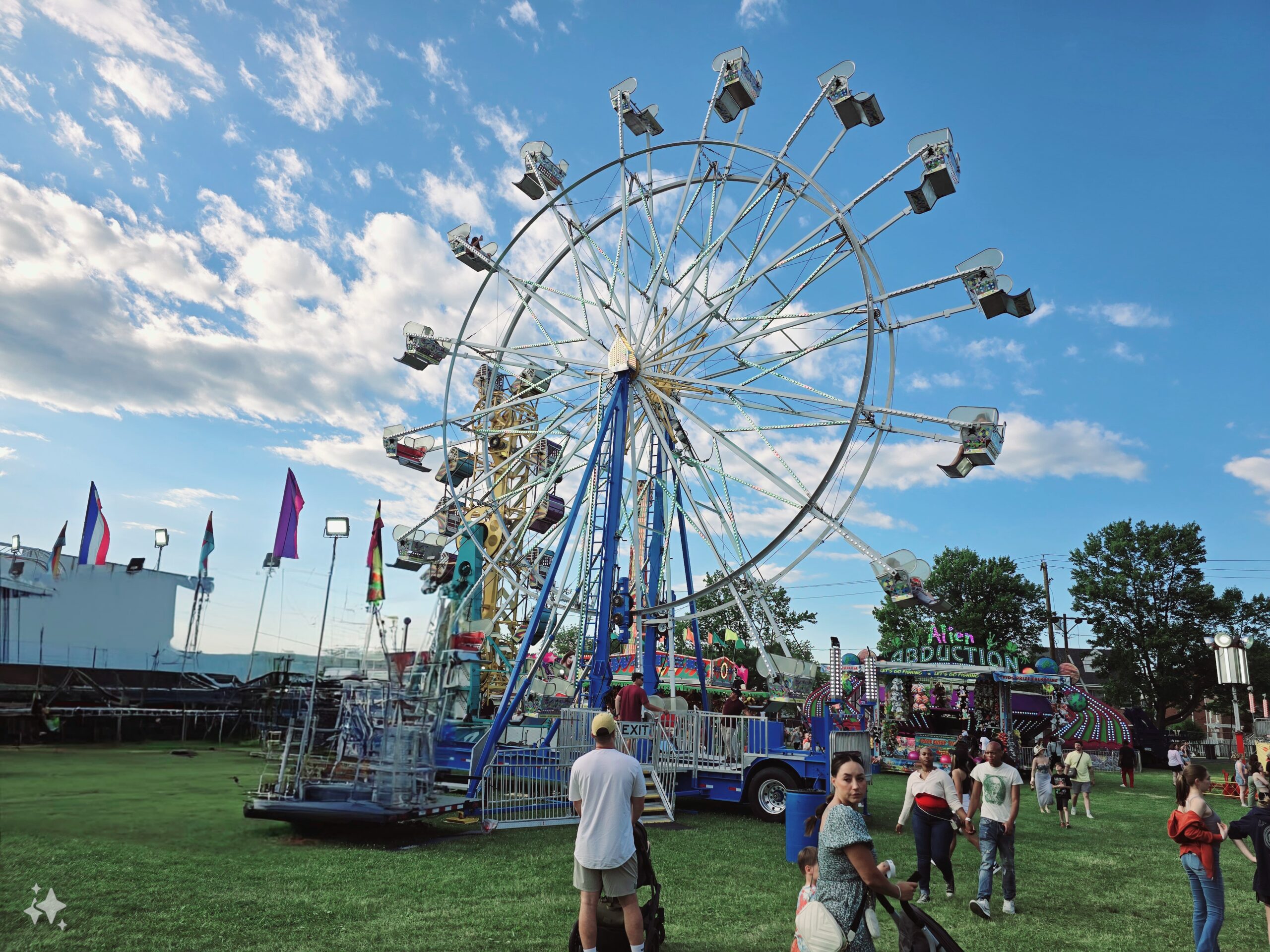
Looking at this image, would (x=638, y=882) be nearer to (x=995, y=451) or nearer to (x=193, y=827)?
(x=193, y=827)

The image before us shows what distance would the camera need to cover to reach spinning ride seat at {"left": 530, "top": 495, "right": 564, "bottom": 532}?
73.7ft

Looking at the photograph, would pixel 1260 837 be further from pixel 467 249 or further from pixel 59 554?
pixel 59 554

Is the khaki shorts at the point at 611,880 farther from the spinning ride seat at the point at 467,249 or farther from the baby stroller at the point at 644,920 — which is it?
the spinning ride seat at the point at 467,249

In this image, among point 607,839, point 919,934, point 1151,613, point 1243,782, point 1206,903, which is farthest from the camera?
point 1151,613

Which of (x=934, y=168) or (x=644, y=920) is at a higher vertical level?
(x=934, y=168)

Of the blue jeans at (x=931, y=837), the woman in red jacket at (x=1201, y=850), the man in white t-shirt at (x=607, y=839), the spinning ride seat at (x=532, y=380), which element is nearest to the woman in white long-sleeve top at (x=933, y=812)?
the blue jeans at (x=931, y=837)

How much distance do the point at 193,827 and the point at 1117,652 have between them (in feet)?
156

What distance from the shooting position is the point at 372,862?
831cm

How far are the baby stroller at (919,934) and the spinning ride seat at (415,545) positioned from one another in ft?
58.7

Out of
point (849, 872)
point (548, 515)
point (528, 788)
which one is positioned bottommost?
point (528, 788)

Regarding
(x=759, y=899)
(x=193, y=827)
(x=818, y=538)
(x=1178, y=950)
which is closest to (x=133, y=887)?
(x=193, y=827)

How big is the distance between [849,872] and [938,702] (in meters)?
28.7

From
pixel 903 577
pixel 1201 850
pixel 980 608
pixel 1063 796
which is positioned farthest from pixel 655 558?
pixel 980 608

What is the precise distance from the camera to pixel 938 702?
97.6 feet
